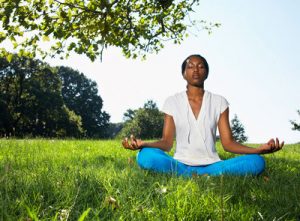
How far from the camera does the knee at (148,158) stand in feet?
19.4

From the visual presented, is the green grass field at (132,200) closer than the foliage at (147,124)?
Yes

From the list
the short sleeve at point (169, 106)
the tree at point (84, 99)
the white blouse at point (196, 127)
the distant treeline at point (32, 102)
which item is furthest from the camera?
the tree at point (84, 99)

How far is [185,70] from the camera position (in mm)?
6484

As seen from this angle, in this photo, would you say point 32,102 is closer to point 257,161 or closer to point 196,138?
point 196,138

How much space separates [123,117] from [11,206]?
377 feet

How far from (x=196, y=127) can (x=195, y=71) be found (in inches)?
34.8

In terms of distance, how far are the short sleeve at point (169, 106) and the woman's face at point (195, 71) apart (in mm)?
465

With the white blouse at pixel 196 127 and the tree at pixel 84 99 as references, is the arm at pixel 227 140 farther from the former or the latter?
the tree at pixel 84 99

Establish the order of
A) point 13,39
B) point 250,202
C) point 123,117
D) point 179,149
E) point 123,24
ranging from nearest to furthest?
point 250,202, point 179,149, point 13,39, point 123,24, point 123,117

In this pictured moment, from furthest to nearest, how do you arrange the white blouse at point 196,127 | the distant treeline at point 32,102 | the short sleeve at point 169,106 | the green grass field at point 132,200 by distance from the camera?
the distant treeline at point 32,102
the short sleeve at point 169,106
the white blouse at point 196,127
the green grass field at point 132,200

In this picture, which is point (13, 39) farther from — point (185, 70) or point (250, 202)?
point (250, 202)

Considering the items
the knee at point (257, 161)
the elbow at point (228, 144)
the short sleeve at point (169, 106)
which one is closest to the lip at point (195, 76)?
the short sleeve at point (169, 106)

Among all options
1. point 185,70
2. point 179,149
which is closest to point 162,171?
point 179,149

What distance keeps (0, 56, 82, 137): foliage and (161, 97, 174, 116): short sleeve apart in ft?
162
